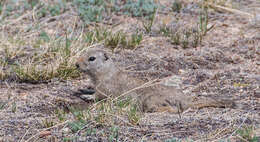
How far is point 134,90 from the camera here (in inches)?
203

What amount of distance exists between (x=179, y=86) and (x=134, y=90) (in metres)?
0.70

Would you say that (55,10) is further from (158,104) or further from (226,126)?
(226,126)

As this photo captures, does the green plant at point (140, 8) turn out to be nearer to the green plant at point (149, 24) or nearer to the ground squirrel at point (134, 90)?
the green plant at point (149, 24)

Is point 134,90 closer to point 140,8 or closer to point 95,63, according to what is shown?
point 95,63

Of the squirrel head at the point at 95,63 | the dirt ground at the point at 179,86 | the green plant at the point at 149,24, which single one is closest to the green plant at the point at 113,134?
the dirt ground at the point at 179,86

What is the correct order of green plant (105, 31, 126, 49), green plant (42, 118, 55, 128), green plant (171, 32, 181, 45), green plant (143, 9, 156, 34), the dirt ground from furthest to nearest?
1. green plant (143, 9, 156, 34)
2. green plant (171, 32, 181, 45)
3. green plant (105, 31, 126, 49)
4. green plant (42, 118, 55, 128)
5. the dirt ground

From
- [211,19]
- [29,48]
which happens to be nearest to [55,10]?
[29,48]

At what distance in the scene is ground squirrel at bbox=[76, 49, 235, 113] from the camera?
16.0 ft

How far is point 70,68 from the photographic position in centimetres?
596

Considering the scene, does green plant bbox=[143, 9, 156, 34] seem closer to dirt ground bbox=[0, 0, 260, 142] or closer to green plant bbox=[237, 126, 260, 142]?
dirt ground bbox=[0, 0, 260, 142]

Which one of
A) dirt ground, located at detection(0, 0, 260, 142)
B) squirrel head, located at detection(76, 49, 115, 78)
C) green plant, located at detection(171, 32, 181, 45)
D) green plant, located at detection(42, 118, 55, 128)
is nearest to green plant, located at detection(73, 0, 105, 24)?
dirt ground, located at detection(0, 0, 260, 142)

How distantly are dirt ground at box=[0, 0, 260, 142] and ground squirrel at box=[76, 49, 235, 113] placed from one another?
0.13 metres

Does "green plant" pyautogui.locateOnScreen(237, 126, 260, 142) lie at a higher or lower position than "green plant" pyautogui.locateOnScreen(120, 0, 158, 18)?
higher

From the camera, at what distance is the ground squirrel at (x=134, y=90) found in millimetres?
4875
